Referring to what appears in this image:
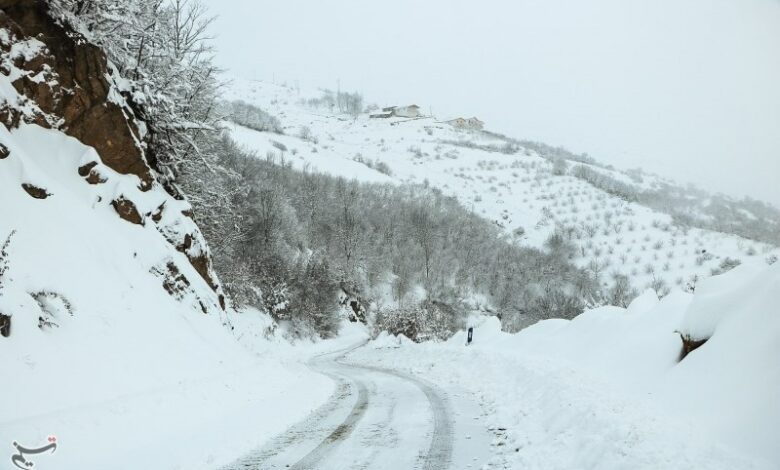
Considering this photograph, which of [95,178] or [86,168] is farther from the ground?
[86,168]

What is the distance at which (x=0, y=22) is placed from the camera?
11.2 m

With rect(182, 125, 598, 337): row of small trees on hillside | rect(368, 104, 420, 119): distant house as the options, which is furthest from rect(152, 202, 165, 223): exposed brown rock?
rect(368, 104, 420, 119): distant house

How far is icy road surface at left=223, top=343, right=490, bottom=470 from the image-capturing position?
257 inches

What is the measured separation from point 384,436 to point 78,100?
11627 mm

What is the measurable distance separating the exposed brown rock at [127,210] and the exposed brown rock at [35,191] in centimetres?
269

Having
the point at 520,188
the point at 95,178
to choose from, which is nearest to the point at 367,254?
the point at 520,188

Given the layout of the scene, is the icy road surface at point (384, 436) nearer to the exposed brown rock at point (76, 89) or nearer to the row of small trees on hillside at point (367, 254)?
the exposed brown rock at point (76, 89)

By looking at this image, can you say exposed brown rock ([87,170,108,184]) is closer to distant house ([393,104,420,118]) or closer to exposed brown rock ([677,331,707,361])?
exposed brown rock ([677,331,707,361])

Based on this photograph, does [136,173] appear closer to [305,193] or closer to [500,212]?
[305,193]

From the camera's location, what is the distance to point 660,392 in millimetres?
8234

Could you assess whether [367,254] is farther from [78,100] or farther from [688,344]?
[688,344]

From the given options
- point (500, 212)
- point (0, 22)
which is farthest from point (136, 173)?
point (500, 212)

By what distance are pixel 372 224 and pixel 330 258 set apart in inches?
334

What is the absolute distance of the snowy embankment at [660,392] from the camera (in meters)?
5.47
